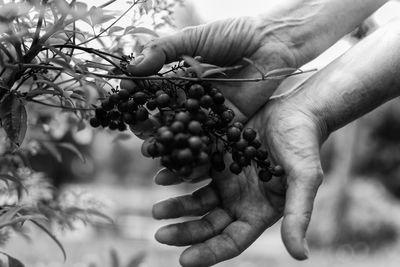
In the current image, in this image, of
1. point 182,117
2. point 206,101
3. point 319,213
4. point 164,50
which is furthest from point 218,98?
point 319,213

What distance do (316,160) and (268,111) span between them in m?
0.36

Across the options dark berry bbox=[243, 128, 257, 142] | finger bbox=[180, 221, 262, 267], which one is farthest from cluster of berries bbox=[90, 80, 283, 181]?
A: finger bbox=[180, 221, 262, 267]

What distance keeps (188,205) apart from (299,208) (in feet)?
1.48

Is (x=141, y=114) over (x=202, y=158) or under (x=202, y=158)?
over

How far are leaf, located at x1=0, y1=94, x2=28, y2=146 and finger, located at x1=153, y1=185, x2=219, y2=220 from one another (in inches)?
22.4

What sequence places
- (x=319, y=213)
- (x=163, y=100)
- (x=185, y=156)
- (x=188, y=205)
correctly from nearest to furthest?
(x=185, y=156), (x=163, y=100), (x=188, y=205), (x=319, y=213)

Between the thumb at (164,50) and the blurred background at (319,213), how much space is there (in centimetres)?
6

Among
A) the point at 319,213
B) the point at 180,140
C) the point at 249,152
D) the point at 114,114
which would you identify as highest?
the point at 114,114

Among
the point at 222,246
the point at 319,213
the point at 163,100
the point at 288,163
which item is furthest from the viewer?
the point at 319,213

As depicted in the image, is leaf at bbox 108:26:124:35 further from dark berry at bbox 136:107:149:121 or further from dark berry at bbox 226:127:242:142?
dark berry at bbox 226:127:242:142

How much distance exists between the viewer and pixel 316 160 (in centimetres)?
138

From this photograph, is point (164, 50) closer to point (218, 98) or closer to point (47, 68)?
point (218, 98)

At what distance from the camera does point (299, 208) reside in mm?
1247

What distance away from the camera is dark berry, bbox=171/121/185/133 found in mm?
1023
